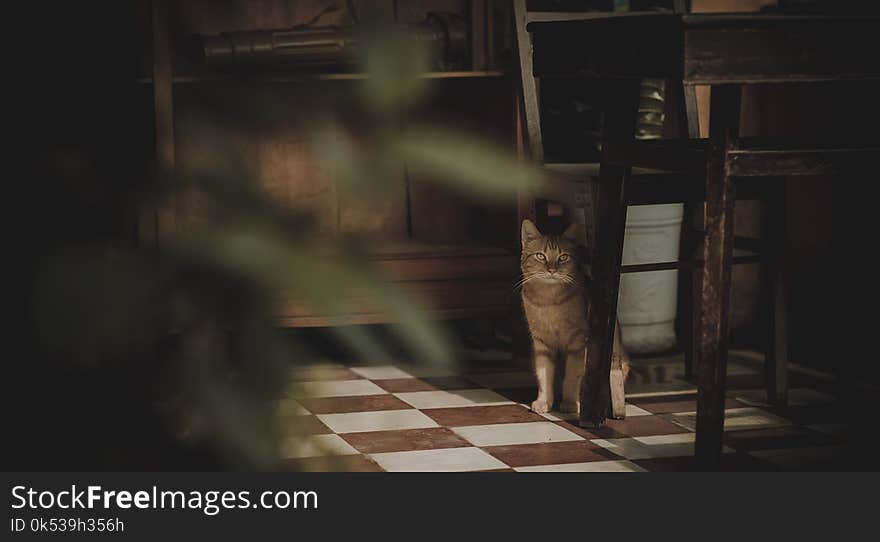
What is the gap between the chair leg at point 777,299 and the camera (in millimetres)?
3094

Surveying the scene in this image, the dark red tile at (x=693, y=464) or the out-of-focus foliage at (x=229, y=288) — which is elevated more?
the out-of-focus foliage at (x=229, y=288)

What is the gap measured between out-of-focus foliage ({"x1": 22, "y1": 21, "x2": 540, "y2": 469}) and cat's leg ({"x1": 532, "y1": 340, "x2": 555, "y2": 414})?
256cm

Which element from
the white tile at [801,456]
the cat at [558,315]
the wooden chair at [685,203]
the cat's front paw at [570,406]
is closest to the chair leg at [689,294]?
the wooden chair at [685,203]

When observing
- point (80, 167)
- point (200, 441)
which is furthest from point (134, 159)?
point (200, 441)

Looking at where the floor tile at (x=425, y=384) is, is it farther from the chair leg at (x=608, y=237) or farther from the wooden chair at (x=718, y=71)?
the wooden chair at (x=718, y=71)

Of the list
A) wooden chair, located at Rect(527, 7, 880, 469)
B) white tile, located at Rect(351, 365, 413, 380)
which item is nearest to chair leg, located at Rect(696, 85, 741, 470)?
wooden chair, located at Rect(527, 7, 880, 469)

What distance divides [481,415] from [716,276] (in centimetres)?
102

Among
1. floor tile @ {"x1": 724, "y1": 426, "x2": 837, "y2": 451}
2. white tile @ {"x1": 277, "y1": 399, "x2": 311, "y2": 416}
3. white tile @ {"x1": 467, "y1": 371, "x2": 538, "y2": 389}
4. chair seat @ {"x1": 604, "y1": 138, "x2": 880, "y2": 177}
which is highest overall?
chair seat @ {"x1": 604, "y1": 138, "x2": 880, "y2": 177}

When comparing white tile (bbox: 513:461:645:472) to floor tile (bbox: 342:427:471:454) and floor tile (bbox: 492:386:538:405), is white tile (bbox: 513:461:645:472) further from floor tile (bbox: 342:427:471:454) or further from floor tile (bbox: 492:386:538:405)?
floor tile (bbox: 492:386:538:405)

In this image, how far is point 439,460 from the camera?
Answer: 8.66 feet

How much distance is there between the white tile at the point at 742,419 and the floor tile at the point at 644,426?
0.03 m

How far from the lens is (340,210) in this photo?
71 centimetres

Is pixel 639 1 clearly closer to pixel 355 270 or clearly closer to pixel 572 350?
pixel 572 350

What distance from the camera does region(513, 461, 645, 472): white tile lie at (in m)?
2.55
